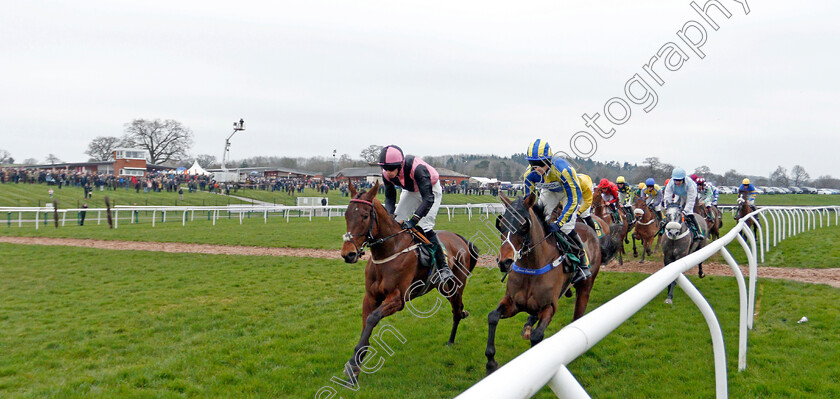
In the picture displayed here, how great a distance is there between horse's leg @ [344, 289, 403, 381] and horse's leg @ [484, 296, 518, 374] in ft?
2.91

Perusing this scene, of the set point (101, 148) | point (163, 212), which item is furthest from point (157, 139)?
point (163, 212)

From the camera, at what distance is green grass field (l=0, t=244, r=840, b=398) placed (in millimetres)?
4148

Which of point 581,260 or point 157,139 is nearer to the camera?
point 581,260

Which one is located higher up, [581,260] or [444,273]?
[581,260]

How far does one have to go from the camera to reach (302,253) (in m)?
13.0

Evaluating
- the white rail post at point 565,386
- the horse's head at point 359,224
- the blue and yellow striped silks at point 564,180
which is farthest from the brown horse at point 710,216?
the white rail post at point 565,386

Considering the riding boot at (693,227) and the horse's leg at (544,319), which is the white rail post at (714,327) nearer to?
the horse's leg at (544,319)

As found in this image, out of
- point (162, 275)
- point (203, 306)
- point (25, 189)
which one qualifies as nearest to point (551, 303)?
point (203, 306)

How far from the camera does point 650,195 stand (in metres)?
11.9

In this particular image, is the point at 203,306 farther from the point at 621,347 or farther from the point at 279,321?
the point at 621,347

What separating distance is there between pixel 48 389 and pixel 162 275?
5.87 meters

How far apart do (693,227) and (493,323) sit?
18.6 ft

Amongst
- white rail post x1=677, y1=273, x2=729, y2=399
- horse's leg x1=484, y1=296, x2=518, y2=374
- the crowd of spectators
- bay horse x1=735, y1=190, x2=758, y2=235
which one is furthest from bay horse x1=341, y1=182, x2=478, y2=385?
the crowd of spectators

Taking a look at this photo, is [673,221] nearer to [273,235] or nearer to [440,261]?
[440,261]
